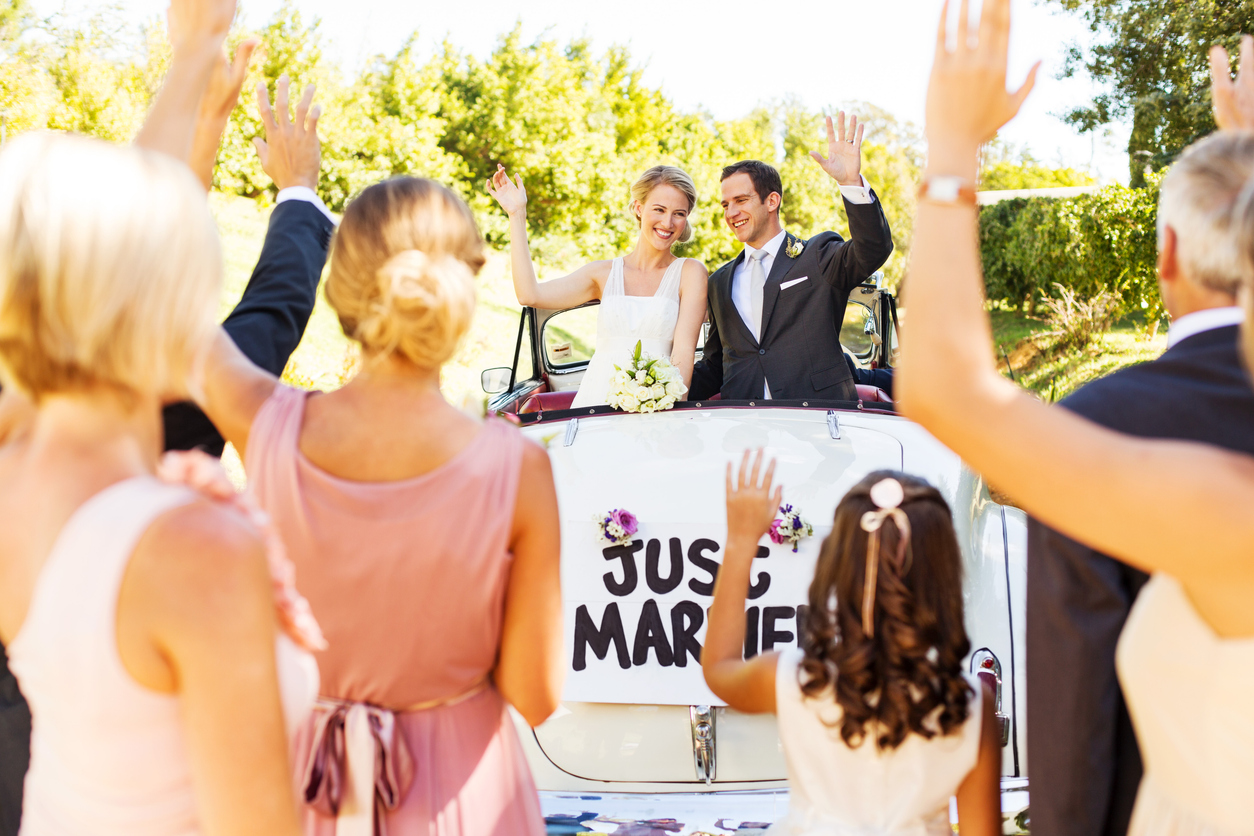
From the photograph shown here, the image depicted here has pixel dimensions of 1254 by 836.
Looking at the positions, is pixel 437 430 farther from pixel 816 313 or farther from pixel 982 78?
pixel 816 313

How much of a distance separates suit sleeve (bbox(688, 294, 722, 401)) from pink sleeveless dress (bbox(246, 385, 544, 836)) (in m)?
3.96

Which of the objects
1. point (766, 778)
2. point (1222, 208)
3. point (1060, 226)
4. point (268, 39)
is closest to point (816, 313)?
point (766, 778)

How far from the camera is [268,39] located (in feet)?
79.7

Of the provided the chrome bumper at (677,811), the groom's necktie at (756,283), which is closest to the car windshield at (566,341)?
the groom's necktie at (756,283)

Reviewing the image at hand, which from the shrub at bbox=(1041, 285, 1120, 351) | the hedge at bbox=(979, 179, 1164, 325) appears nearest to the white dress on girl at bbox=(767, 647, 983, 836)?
the hedge at bbox=(979, 179, 1164, 325)

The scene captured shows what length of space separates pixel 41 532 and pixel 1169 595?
144cm

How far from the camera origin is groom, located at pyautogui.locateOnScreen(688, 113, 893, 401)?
16.6ft

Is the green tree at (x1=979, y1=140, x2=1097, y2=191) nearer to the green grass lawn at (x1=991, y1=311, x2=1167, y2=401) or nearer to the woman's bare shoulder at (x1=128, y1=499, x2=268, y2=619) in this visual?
the green grass lawn at (x1=991, y1=311, x2=1167, y2=401)

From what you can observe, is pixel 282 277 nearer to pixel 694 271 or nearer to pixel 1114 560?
pixel 1114 560

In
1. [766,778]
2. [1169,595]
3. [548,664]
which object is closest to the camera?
[1169,595]

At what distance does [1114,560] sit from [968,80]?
2.91 feet

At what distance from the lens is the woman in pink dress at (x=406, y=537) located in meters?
1.60

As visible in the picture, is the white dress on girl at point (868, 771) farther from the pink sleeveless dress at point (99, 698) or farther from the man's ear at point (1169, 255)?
the pink sleeveless dress at point (99, 698)

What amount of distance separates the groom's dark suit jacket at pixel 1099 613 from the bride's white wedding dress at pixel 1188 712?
21cm
